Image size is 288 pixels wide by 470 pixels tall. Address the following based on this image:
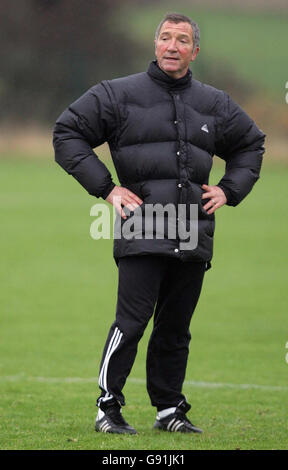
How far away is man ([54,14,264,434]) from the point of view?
554cm

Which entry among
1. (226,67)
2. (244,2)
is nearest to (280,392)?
(226,67)

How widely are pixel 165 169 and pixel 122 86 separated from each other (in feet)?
1.57

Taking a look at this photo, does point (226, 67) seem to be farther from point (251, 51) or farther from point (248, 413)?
point (248, 413)

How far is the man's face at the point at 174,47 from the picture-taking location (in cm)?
559

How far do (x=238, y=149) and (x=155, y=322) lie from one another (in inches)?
40.3

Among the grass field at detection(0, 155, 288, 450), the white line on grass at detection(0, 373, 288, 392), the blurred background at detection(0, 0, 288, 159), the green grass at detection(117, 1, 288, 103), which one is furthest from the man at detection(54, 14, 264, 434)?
the green grass at detection(117, 1, 288, 103)

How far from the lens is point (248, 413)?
692 centimetres

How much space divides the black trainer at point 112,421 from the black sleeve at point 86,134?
3.56 feet

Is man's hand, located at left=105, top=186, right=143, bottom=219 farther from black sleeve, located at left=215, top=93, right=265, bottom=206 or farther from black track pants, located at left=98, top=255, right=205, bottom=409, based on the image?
black sleeve, located at left=215, top=93, right=265, bottom=206

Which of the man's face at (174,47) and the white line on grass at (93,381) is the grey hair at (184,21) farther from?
the white line on grass at (93,381)

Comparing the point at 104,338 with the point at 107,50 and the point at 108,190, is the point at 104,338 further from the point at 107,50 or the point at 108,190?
the point at 107,50

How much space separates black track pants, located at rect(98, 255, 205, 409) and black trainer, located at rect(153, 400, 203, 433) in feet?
0.17

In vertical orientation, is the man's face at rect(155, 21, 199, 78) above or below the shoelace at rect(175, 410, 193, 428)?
above

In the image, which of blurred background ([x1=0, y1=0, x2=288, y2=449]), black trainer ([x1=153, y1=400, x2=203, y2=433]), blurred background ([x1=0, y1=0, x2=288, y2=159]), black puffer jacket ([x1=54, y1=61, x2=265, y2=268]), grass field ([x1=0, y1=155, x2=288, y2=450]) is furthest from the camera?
blurred background ([x1=0, y1=0, x2=288, y2=159])
